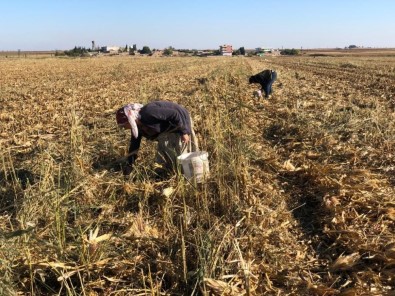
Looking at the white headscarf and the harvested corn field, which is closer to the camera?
the harvested corn field

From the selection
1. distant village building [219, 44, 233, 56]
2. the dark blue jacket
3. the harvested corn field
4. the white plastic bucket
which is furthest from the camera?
distant village building [219, 44, 233, 56]

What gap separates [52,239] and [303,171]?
122 inches

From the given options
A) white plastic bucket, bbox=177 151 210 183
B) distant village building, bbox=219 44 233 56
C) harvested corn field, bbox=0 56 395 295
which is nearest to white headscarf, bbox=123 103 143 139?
harvested corn field, bbox=0 56 395 295

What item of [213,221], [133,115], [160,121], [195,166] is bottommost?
[213,221]

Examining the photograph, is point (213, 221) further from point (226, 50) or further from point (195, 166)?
point (226, 50)

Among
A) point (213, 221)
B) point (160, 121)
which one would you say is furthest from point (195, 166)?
point (213, 221)

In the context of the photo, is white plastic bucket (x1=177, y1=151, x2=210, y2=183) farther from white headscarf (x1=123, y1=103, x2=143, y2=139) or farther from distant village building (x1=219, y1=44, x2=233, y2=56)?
distant village building (x1=219, y1=44, x2=233, y2=56)

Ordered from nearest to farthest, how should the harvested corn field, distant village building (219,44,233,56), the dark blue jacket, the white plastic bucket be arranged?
the harvested corn field < the white plastic bucket < the dark blue jacket < distant village building (219,44,233,56)

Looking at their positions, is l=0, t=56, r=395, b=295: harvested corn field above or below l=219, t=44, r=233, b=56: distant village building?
below

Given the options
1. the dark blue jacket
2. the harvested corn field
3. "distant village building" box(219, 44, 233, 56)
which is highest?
"distant village building" box(219, 44, 233, 56)

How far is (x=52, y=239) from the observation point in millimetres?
3285

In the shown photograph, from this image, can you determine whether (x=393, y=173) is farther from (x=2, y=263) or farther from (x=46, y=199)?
(x=2, y=263)

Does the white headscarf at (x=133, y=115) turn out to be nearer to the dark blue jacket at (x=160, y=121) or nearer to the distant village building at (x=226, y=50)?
the dark blue jacket at (x=160, y=121)

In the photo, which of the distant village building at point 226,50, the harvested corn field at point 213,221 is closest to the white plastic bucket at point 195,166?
the harvested corn field at point 213,221
